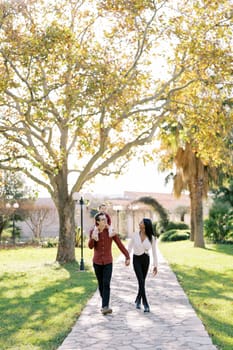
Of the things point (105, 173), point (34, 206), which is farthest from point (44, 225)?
point (105, 173)

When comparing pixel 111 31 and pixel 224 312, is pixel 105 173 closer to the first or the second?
pixel 111 31

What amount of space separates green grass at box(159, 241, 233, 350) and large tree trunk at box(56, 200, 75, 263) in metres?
3.75

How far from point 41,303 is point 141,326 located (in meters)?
Answer: 3.51

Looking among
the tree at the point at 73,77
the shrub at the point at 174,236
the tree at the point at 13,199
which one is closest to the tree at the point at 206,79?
the tree at the point at 73,77

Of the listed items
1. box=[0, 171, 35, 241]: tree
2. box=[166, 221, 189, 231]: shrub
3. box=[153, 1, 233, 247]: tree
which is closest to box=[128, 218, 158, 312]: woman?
box=[153, 1, 233, 247]: tree

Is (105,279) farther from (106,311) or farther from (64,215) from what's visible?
(64,215)

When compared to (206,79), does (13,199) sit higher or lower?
lower

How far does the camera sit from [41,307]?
1051cm

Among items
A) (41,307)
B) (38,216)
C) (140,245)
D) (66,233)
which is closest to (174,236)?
(38,216)

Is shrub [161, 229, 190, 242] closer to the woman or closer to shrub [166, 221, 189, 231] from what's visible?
shrub [166, 221, 189, 231]

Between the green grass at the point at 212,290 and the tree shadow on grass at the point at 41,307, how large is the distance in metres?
2.15

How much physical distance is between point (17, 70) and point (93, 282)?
7406 millimetres

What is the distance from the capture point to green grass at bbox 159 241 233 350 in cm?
786

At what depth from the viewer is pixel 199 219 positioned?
101ft
